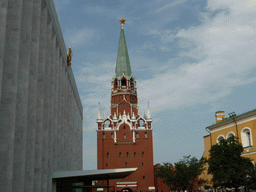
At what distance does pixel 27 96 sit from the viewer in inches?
580

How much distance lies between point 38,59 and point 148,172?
186ft

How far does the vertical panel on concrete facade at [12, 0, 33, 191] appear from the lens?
1387cm

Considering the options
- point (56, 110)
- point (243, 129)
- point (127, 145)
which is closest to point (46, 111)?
point (56, 110)

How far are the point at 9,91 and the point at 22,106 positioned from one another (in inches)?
53.6

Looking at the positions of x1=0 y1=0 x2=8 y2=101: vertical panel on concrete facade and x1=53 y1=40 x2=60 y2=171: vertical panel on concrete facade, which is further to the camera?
x1=53 y1=40 x2=60 y2=171: vertical panel on concrete facade

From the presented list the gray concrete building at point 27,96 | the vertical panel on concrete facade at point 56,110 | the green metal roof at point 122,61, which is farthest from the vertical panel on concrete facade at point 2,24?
the green metal roof at point 122,61

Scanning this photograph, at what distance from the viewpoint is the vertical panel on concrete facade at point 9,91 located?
497 inches

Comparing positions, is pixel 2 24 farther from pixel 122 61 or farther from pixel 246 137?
pixel 122 61

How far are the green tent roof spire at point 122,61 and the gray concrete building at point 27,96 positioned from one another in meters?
57.8

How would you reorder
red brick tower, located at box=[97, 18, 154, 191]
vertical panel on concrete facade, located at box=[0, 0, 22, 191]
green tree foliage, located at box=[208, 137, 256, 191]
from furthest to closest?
red brick tower, located at box=[97, 18, 154, 191], green tree foliage, located at box=[208, 137, 256, 191], vertical panel on concrete facade, located at box=[0, 0, 22, 191]

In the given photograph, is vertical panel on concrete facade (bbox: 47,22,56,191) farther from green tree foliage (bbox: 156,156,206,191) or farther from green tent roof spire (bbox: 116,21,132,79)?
green tent roof spire (bbox: 116,21,132,79)

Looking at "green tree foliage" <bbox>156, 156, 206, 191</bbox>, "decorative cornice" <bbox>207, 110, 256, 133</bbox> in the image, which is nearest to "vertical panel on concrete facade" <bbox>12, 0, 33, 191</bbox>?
"decorative cornice" <bbox>207, 110, 256, 133</bbox>

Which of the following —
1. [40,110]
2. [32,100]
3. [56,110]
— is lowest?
[40,110]

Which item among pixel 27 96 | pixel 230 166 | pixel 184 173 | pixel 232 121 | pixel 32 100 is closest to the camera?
pixel 27 96
